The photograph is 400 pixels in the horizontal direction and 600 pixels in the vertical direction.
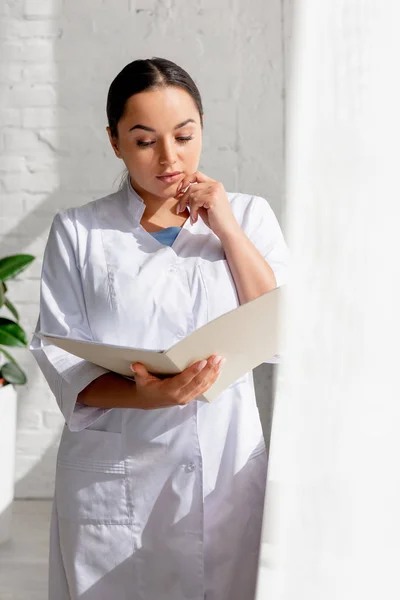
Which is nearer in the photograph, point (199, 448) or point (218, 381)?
point (218, 381)

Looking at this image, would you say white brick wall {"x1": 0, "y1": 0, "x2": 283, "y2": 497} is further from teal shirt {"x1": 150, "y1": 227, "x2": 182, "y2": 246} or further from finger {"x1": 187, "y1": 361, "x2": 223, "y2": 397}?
finger {"x1": 187, "y1": 361, "x2": 223, "y2": 397}

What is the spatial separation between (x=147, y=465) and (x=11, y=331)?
2.08 m

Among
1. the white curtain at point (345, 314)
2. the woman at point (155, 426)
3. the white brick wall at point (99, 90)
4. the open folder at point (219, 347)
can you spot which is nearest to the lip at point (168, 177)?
the woman at point (155, 426)

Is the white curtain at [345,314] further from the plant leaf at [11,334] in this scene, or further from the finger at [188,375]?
the plant leaf at [11,334]

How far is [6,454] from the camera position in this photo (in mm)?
3188

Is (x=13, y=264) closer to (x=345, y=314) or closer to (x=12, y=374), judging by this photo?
(x=12, y=374)

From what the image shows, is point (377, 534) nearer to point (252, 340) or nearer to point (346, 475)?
point (346, 475)

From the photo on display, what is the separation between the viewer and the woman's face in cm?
132

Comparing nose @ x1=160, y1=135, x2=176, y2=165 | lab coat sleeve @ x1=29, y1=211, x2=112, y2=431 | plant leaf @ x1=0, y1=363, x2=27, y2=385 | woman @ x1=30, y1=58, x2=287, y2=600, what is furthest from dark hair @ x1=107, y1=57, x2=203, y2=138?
plant leaf @ x1=0, y1=363, x2=27, y2=385

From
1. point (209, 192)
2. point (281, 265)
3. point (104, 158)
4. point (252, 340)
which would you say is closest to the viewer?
point (252, 340)

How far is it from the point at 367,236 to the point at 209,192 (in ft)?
3.46

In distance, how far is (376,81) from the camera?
0.27m

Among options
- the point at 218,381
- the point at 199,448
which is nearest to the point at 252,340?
the point at 218,381

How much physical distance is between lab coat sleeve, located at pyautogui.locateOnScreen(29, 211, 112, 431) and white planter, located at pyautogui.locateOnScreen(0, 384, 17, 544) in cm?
192
